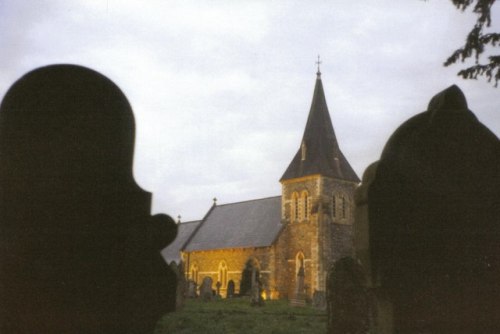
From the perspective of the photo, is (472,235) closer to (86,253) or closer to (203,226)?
(86,253)

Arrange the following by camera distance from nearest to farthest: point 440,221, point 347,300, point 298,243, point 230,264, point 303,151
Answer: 1. point 440,221
2. point 347,300
3. point 298,243
4. point 303,151
5. point 230,264

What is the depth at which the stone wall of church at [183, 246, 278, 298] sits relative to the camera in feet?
113

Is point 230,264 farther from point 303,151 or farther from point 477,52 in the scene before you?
point 477,52

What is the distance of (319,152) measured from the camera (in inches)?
1452

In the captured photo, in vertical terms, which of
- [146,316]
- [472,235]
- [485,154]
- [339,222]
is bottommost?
[146,316]

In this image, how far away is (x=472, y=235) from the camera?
Answer: 378 centimetres

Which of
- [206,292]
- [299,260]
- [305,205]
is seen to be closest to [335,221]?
[305,205]

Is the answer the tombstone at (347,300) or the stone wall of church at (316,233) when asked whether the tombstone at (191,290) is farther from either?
the tombstone at (347,300)

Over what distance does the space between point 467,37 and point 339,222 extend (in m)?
25.6

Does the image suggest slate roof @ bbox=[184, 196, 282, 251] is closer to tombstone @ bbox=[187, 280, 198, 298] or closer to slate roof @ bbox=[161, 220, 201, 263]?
slate roof @ bbox=[161, 220, 201, 263]

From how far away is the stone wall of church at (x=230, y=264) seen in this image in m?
34.5

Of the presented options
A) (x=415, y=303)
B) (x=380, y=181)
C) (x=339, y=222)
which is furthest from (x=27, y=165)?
(x=339, y=222)

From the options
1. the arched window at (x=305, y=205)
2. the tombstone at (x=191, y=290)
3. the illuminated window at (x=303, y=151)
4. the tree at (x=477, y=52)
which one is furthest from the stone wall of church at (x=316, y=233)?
the tree at (x=477, y=52)

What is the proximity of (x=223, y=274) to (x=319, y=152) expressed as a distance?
12.3 meters
